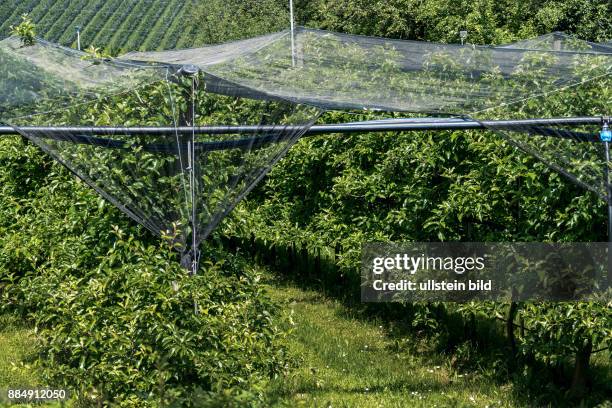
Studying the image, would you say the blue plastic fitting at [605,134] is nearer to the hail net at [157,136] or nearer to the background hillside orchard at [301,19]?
the hail net at [157,136]

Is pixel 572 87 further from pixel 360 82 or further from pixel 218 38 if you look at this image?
pixel 218 38

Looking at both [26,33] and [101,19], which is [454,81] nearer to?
[26,33]

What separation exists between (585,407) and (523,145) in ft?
5.24

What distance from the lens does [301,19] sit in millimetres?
33188

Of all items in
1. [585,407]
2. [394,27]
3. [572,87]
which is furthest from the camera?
[394,27]

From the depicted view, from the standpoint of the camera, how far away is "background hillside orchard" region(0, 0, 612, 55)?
2595 cm

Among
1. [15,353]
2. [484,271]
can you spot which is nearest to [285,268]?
[15,353]

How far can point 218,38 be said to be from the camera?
112ft

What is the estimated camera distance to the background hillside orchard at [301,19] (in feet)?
85.1

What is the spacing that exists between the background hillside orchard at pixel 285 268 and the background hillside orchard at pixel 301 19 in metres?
15.1

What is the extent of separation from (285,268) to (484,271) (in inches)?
158

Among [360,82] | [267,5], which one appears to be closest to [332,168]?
[360,82]

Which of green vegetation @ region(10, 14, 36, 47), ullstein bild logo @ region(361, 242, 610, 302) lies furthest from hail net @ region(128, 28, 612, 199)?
green vegetation @ region(10, 14, 36, 47)

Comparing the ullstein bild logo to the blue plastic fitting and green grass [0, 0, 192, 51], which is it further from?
green grass [0, 0, 192, 51]
